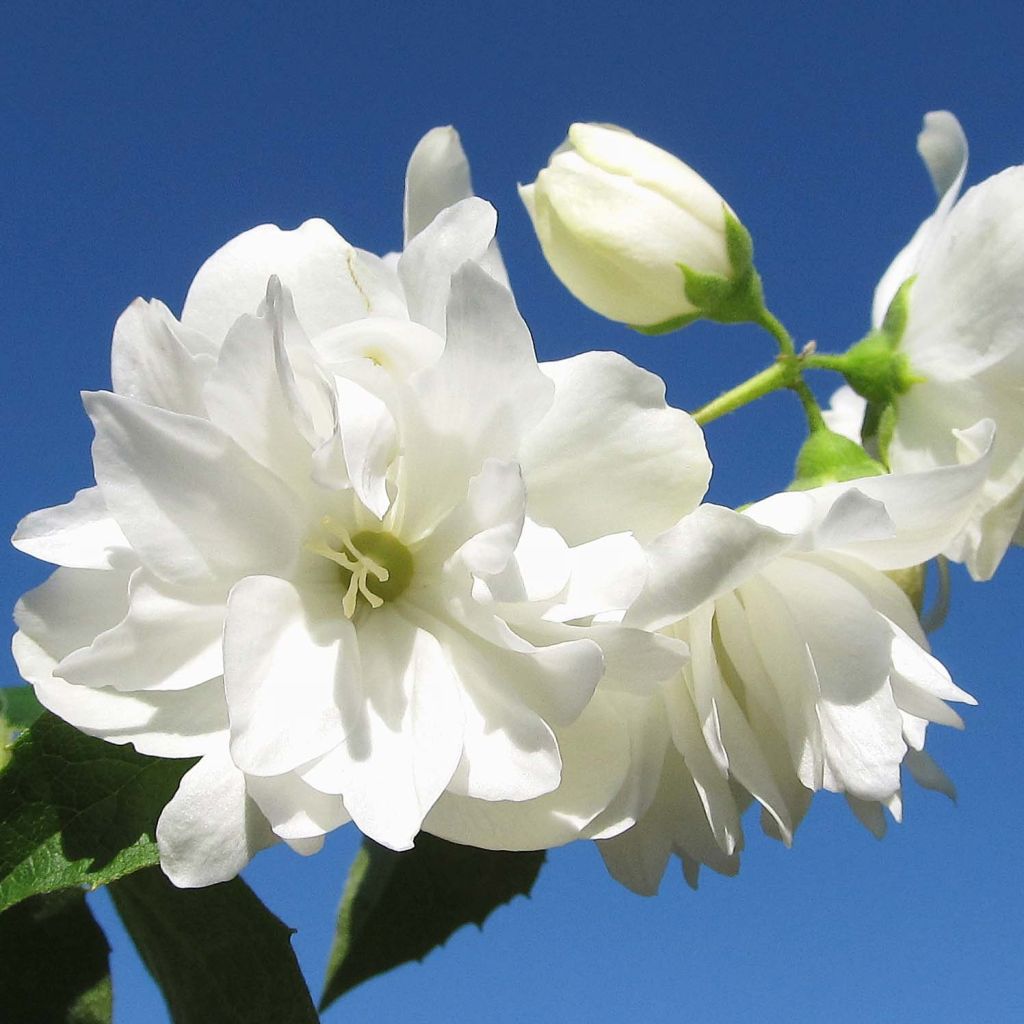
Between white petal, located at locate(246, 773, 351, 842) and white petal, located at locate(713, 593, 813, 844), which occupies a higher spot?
white petal, located at locate(246, 773, 351, 842)

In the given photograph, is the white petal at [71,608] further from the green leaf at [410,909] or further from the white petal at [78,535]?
the green leaf at [410,909]

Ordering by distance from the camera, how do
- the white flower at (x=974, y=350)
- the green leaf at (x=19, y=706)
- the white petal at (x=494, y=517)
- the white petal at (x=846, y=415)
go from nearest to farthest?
the white petal at (x=494, y=517) < the white flower at (x=974, y=350) < the green leaf at (x=19, y=706) < the white petal at (x=846, y=415)

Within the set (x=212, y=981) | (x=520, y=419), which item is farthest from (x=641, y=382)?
(x=212, y=981)

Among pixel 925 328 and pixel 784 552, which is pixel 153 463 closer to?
pixel 784 552

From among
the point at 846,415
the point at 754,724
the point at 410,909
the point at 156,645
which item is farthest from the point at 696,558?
the point at 846,415

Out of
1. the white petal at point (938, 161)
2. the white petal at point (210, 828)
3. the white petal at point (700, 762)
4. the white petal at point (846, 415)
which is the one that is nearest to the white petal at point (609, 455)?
the white petal at point (700, 762)

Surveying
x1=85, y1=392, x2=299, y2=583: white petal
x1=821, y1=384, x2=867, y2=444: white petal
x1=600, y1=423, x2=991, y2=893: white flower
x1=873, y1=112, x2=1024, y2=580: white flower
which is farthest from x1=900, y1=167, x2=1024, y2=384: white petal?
x1=85, y1=392, x2=299, y2=583: white petal

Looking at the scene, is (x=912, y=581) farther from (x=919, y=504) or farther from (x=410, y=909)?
(x=410, y=909)

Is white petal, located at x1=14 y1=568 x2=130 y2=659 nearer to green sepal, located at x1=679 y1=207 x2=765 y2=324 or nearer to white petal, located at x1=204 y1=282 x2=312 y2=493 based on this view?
white petal, located at x1=204 y1=282 x2=312 y2=493
